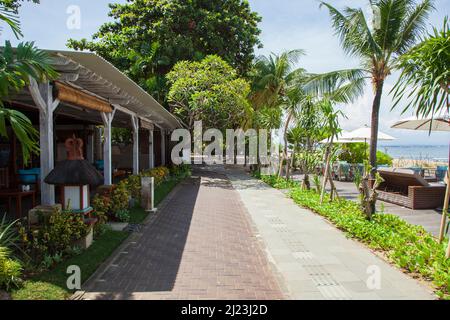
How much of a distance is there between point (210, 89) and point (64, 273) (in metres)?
14.4

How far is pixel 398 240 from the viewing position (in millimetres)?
6375

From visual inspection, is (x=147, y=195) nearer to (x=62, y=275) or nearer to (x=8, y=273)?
(x=62, y=275)

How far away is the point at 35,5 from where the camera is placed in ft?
29.5

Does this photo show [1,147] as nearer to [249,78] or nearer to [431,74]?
[431,74]

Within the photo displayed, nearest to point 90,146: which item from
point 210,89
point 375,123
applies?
point 210,89

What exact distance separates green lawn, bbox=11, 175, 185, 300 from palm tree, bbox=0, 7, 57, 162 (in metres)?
1.64

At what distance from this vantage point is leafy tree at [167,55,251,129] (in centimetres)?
1794

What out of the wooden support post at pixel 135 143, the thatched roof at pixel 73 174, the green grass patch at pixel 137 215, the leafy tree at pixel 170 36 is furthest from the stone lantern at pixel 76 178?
the leafy tree at pixel 170 36

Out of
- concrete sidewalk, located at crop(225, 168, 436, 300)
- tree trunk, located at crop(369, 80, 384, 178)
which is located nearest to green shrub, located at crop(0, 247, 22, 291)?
concrete sidewalk, located at crop(225, 168, 436, 300)

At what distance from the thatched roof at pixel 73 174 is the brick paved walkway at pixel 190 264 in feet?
4.50

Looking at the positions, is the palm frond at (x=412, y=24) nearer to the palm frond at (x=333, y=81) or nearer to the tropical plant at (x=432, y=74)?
the palm frond at (x=333, y=81)

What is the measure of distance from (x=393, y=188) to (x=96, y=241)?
9567mm

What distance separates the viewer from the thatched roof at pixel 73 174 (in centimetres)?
603
